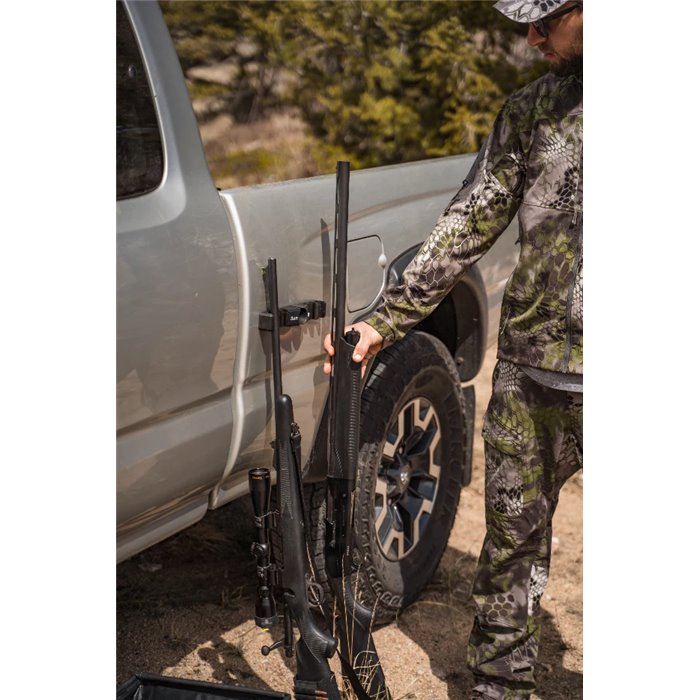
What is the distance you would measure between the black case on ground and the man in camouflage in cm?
74

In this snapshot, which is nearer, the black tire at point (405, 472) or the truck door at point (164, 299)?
the truck door at point (164, 299)

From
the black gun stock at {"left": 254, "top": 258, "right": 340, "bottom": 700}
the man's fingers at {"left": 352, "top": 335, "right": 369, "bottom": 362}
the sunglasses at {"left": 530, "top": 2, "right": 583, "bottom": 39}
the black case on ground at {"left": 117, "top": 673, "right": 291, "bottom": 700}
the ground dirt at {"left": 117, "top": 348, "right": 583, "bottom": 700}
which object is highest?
the sunglasses at {"left": 530, "top": 2, "right": 583, "bottom": 39}

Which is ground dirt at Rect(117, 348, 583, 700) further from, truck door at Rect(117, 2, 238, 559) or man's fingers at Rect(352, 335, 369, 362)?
man's fingers at Rect(352, 335, 369, 362)

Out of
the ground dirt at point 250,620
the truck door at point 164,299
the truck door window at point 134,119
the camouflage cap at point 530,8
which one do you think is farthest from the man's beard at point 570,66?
the ground dirt at point 250,620

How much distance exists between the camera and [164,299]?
109 inches

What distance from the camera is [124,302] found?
267 cm

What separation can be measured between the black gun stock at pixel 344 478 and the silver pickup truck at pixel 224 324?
25 cm

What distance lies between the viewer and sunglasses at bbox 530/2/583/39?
2730 millimetres

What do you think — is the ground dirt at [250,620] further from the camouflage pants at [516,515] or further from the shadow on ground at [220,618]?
the camouflage pants at [516,515]

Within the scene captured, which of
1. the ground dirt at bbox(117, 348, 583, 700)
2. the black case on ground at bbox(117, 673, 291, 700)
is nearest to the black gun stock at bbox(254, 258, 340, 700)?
the black case on ground at bbox(117, 673, 291, 700)

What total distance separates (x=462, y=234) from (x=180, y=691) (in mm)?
1328

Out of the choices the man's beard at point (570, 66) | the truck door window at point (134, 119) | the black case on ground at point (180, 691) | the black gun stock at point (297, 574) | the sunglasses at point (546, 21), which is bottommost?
the black case on ground at point (180, 691)

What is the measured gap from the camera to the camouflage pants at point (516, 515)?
10.0 feet
